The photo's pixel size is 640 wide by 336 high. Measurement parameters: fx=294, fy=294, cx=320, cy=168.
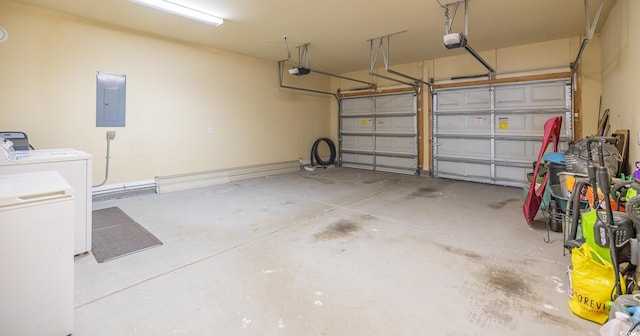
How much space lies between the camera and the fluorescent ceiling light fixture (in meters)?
3.73

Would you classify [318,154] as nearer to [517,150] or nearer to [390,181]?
[390,181]

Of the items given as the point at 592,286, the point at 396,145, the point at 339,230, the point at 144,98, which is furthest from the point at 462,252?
the point at 144,98

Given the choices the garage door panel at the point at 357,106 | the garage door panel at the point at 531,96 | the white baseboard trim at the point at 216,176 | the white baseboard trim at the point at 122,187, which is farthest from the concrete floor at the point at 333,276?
the garage door panel at the point at 357,106

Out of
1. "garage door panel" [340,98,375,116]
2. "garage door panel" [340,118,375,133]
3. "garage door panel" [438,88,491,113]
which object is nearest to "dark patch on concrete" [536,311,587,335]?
"garage door panel" [438,88,491,113]

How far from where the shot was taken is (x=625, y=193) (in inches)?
81.3

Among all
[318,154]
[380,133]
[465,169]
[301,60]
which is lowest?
[465,169]

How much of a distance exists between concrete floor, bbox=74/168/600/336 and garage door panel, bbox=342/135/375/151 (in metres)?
4.01

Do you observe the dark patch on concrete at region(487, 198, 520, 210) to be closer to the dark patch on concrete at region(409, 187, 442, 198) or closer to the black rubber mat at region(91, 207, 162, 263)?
the dark patch on concrete at region(409, 187, 442, 198)

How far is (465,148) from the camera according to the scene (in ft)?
21.3

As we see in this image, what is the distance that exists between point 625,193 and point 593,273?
2.57 ft

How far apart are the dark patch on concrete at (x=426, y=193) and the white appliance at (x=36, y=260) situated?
4543 mm

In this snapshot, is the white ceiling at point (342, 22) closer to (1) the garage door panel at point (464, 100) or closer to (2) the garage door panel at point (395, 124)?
(1) the garage door panel at point (464, 100)

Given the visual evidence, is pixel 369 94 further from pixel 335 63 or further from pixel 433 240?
pixel 433 240

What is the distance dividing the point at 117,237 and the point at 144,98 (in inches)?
115
